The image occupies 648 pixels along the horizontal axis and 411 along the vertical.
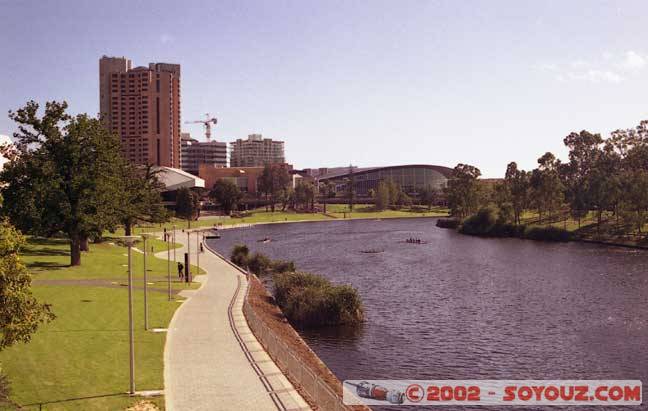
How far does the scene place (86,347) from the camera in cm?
3161

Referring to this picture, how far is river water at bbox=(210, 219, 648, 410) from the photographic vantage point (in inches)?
1491

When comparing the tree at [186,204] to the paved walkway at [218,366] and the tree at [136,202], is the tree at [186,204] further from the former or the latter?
the paved walkway at [218,366]

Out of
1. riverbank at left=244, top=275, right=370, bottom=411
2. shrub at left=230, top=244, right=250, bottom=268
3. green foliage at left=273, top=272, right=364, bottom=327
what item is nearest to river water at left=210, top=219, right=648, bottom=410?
green foliage at left=273, top=272, right=364, bottom=327

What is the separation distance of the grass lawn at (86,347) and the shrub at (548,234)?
92.2 meters

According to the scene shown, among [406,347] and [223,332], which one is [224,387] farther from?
[406,347]

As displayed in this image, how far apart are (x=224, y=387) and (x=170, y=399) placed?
Result: 8.30ft

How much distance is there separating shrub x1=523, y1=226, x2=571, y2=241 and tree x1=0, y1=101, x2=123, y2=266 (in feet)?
314

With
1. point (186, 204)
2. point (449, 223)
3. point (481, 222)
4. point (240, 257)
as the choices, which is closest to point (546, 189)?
point (481, 222)

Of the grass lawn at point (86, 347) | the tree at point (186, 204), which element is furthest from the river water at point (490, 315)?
the tree at point (186, 204)

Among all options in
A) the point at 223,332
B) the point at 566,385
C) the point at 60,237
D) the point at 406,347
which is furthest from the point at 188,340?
the point at 60,237

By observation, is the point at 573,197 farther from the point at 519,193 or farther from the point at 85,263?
the point at 85,263

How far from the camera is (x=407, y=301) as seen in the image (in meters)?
58.2

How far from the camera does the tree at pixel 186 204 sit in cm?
17612

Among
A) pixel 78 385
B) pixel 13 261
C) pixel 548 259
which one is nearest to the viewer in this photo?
pixel 13 261
